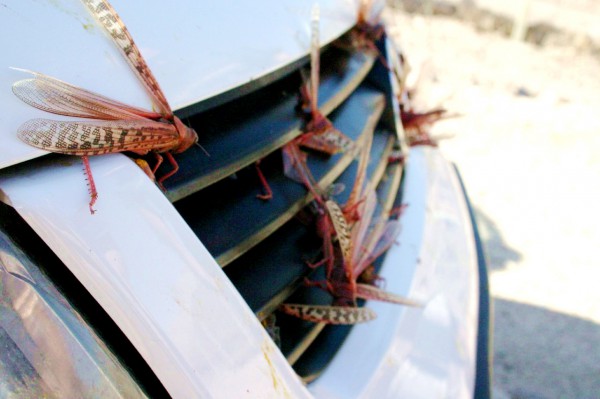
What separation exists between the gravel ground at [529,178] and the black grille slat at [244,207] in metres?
0.95

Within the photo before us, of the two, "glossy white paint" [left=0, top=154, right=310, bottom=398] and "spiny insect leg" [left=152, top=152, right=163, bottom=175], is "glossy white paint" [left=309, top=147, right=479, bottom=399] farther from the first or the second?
"spiny insect leg" [left=152, top=152, right=163, bottom=175]

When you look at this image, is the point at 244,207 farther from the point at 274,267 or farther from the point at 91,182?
the point at 91,182

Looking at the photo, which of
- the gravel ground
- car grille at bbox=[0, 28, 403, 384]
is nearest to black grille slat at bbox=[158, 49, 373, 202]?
car grille at bbox=[0, 28, 403, 384]

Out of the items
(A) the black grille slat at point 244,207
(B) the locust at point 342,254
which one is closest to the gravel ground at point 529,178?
(B) the locust at point 342,254

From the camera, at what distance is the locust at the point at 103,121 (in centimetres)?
99

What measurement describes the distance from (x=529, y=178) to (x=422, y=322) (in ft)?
11.7

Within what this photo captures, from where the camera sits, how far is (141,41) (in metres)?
1.18

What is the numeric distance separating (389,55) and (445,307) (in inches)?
35.3

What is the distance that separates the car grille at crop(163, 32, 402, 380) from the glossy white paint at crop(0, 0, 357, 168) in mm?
90

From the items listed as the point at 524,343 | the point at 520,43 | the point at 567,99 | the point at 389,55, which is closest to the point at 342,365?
the point at 389,55

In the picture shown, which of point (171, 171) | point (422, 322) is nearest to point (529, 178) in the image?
point (422, 322)

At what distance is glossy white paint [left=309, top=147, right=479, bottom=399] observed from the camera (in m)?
1.45

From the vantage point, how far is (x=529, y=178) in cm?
486

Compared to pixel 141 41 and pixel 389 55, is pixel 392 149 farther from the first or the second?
pixel 141 41
